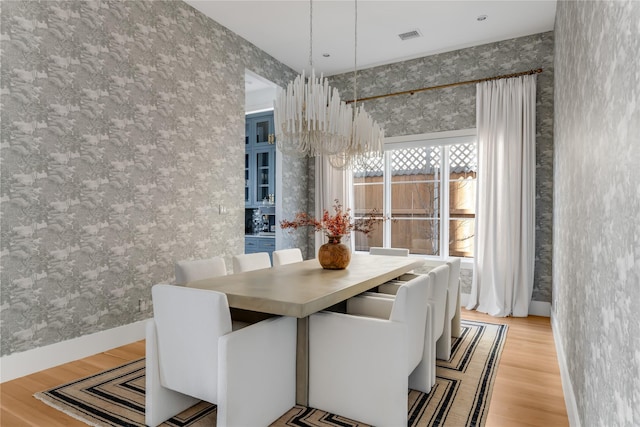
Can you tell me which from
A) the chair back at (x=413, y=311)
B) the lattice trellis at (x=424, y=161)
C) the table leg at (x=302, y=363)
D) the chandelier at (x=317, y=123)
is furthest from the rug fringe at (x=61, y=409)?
the lattice trellis at (x=424, y=161)

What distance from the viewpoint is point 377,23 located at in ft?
13.3

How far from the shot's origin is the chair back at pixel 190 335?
1727 mm

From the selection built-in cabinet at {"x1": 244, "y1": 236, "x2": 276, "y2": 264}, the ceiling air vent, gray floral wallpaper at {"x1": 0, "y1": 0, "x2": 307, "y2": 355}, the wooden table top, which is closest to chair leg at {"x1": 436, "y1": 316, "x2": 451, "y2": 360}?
the wooden table top

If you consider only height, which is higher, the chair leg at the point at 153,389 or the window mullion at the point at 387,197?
the window mullion at the point at 387,197

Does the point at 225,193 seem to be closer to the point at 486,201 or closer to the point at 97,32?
the point at 97,32

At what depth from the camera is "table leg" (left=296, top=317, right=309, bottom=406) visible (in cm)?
208

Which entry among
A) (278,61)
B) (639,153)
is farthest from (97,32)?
(639,153)

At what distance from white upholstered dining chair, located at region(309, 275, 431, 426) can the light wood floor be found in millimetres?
580

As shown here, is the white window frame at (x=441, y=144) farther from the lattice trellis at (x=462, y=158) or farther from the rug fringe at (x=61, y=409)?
the rug fringe at (x=61, y=409)

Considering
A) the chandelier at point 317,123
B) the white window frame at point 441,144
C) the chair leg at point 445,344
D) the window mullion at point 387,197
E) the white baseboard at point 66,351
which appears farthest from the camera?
the window mullion at point 387,197

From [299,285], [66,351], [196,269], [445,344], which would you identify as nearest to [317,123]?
[299,285]

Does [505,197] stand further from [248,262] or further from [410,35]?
[248,262]

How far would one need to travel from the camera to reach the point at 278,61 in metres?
5.05

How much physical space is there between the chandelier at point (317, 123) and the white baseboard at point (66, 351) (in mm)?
1992
